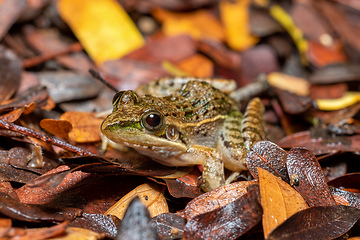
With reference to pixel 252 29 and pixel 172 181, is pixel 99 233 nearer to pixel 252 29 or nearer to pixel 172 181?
pixel 172 181

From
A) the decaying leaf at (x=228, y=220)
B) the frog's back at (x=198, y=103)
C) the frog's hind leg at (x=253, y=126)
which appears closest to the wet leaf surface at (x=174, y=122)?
the decaying leaf at (x=228, y=220)

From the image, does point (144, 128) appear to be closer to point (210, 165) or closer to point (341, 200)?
point (210, 165)

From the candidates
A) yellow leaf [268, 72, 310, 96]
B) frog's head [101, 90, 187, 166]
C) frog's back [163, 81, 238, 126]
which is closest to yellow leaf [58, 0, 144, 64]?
frog's back [163, 81, 238, 126]

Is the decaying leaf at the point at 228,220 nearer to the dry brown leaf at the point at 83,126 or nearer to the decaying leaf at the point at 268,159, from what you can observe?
the decaying leaf at the point at 268,159

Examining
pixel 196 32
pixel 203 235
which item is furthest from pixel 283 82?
pixel 203 235

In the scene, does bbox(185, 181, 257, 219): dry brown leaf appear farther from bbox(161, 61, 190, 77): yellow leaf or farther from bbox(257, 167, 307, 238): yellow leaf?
bbox(161, 61, 190, 77): yellow leaf

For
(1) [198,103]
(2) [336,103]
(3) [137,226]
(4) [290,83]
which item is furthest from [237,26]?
(3) [137,226]

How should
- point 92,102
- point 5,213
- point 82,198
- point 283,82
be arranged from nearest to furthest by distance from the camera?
point 5,213 → point 82,198 → point 92,102 → point 283,82
